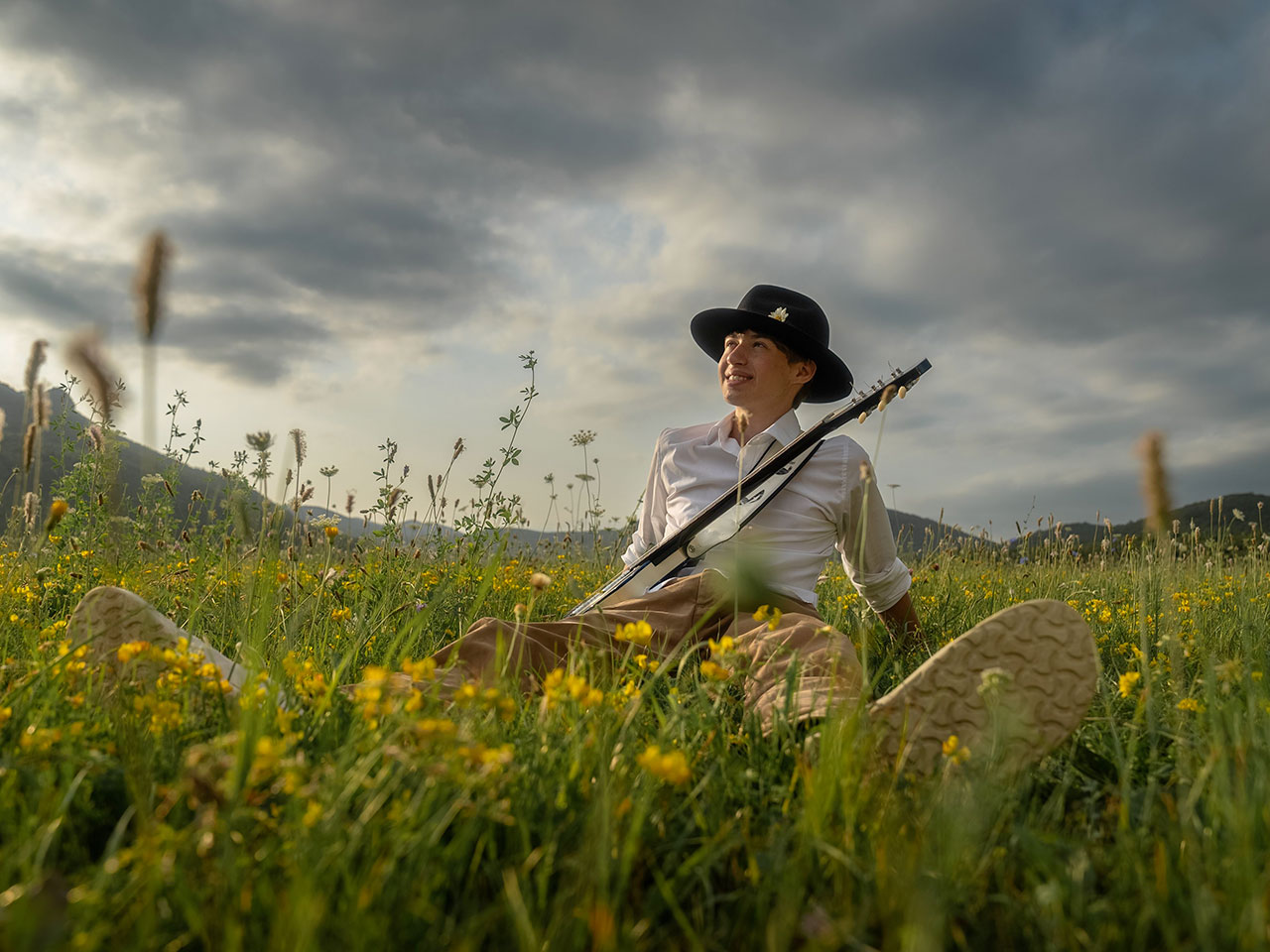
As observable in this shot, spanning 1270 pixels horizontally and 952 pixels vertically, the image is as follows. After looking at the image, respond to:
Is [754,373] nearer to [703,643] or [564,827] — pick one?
[703,643]

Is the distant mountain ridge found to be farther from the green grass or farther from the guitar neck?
the green grass

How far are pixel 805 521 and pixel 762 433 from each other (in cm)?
51

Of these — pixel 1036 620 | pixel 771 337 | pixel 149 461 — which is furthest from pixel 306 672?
pixel 771 337

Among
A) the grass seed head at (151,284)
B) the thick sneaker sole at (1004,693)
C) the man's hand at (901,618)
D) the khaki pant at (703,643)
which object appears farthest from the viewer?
the man's hand at (901,618)

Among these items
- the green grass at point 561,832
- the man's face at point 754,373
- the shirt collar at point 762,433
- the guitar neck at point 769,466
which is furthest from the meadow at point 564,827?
the man's face at point 754,373

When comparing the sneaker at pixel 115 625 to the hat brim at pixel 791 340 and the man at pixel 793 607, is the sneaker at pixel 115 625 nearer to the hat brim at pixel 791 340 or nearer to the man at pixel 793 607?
the man at pixel 793 607

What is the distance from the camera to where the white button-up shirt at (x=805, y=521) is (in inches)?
144

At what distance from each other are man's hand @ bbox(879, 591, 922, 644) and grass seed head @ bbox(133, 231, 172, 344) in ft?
10.7


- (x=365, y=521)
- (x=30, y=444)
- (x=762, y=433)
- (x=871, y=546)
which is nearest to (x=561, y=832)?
(x=30, y=444)

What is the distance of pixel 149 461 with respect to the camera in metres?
2.72

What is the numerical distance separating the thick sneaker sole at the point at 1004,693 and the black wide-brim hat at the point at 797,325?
2.32m

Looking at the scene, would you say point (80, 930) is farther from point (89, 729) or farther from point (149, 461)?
point (149, 461)

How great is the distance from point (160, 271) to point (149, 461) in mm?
1125

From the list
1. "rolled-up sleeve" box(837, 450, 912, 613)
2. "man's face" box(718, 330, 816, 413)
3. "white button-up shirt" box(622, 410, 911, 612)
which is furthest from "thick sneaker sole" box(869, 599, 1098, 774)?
"man's face" box(718, 330, 816, 413)
